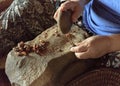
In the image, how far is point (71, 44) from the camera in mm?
1068

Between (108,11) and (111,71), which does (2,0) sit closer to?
(108,11)

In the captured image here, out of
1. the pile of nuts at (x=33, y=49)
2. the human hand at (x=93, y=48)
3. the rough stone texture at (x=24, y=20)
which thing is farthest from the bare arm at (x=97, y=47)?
the rough stone texture at (x=24, y=20)

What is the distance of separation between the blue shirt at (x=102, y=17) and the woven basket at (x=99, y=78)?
0.48ft

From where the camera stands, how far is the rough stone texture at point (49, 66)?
0.98 metres

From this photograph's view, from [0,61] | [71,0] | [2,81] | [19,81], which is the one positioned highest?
[71,0]

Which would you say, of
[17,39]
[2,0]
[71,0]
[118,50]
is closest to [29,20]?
[17,39]

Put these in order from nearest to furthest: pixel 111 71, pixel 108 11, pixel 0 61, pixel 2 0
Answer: pixel 111 71 < pixel 108 11 < pixel 0 61 < pixel 2 0

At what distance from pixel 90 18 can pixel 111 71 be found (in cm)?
27

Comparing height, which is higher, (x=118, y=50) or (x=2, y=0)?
(x=2, y=0)

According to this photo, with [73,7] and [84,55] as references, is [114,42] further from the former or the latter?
[73,7]

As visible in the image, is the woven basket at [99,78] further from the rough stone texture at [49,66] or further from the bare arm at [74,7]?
the bare arm at [74,7]

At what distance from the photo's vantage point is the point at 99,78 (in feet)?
3.22

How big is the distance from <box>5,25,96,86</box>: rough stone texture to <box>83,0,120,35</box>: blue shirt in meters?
0.09

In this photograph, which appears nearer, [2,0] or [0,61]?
[0,61]
